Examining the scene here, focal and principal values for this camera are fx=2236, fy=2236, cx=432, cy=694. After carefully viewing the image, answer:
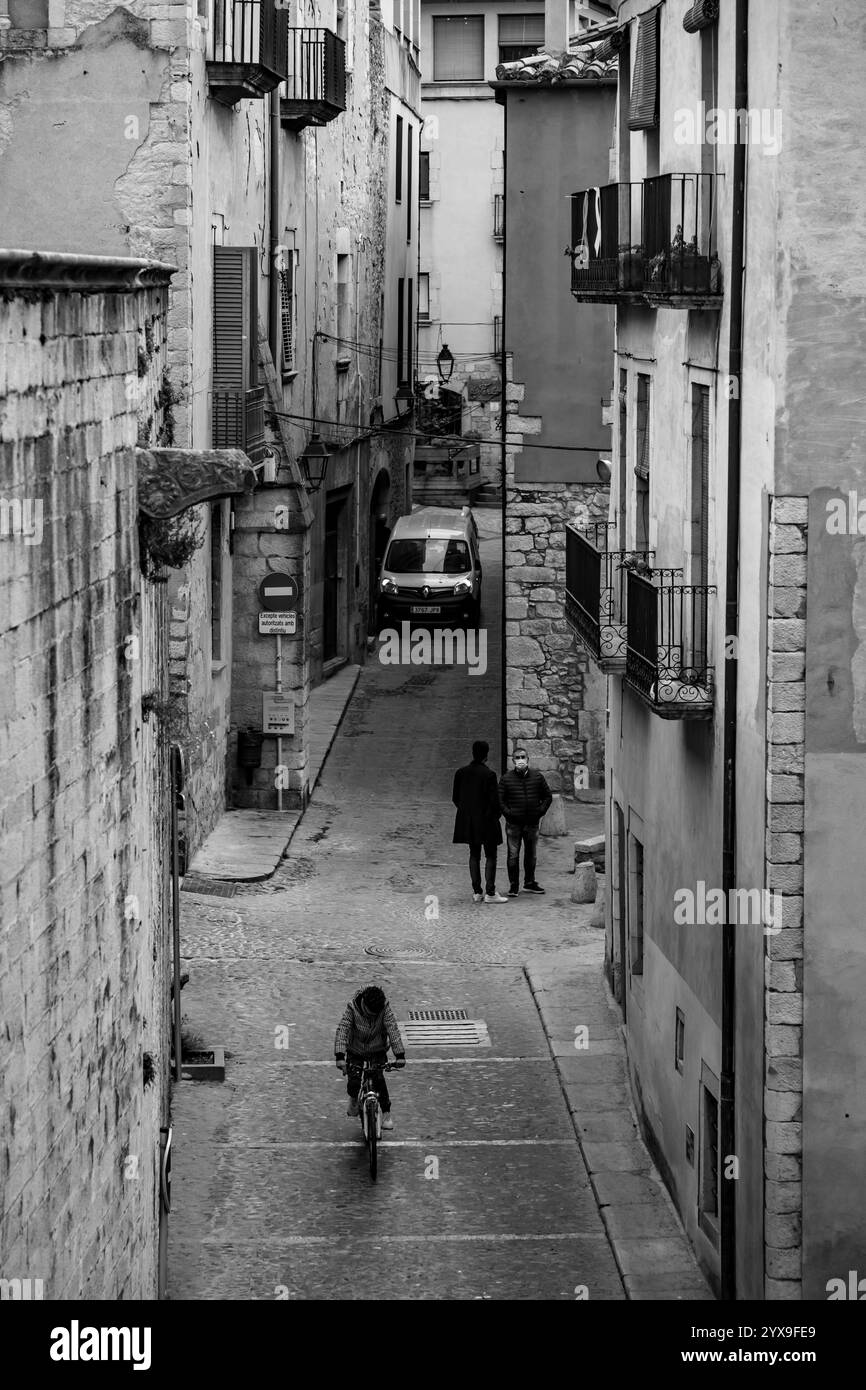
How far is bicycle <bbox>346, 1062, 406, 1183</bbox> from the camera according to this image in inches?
585

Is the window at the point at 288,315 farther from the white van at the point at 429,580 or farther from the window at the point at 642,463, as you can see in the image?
the window at the point at 642,463

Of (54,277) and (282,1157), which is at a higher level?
(54,277)

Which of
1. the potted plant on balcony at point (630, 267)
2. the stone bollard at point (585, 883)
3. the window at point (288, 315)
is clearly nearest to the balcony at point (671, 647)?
the potted plant on balcony at point (630, 267)

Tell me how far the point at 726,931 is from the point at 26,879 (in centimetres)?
551

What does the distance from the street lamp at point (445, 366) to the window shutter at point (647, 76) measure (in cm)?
3719

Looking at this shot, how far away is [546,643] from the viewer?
86.7 ft

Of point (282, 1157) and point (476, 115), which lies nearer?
point (282, 1157)

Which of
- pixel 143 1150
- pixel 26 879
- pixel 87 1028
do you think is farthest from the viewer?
pixel 143 1150

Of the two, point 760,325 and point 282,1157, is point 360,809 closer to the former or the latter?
point 282,1157

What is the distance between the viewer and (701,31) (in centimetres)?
1405

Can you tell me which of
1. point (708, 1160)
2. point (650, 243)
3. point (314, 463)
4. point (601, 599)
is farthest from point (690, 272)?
point (314, 463)

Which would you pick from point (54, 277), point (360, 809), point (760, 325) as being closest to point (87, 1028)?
point (54, 277)

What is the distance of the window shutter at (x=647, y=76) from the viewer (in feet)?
52.5

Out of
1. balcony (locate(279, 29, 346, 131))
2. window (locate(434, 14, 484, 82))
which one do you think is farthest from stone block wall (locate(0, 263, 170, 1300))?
window (locate(434, 14, 484, 82))
